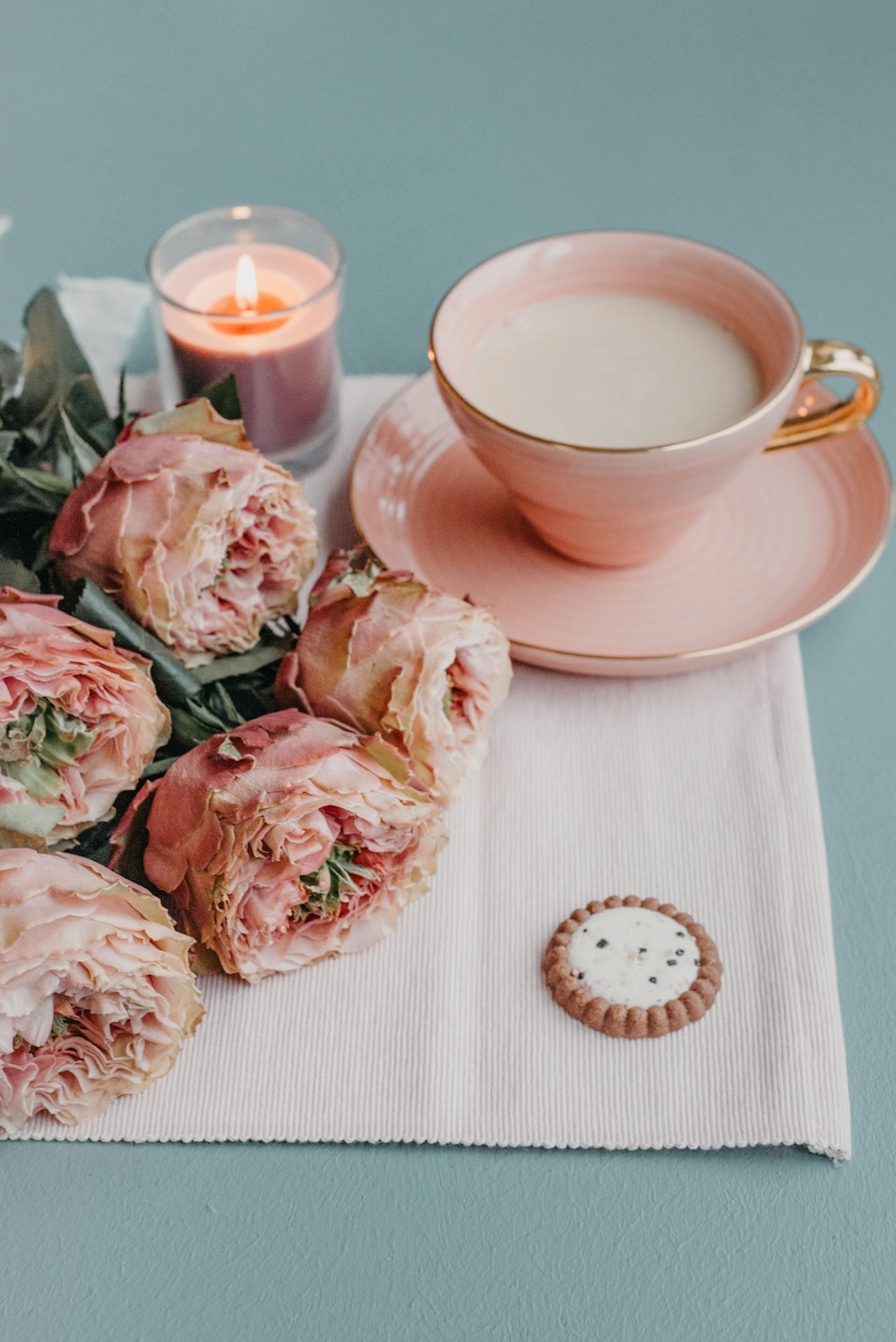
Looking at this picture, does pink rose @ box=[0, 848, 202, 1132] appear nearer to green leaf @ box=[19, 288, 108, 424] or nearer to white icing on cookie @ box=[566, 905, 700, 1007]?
white icing on cookie @ box=[566, 905, 700, 1007]

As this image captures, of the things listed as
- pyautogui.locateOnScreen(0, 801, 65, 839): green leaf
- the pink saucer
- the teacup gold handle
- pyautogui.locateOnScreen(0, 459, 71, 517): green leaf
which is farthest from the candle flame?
pyautogui.locateOnScreen(0, 801, 65, 839): green leaf

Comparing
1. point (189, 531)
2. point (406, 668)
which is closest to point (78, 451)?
point (189, 531)

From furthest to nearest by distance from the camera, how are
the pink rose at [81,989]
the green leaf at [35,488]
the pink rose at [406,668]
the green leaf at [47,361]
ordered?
1. the green leaf at [47,361]
2. the green leaf at [35,488]
3. the pink rose at [406,668]
4. the pink rose at [81,989]

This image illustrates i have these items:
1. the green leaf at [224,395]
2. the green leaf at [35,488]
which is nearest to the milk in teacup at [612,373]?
the green leaf at [224,395]

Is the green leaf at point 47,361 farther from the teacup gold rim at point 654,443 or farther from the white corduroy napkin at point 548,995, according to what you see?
the white corduroy napkin at point 548,995

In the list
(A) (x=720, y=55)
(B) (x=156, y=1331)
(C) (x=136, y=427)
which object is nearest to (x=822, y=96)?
(A) (x=720, y=55)

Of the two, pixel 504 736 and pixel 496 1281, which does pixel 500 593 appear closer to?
pixel 504 736
